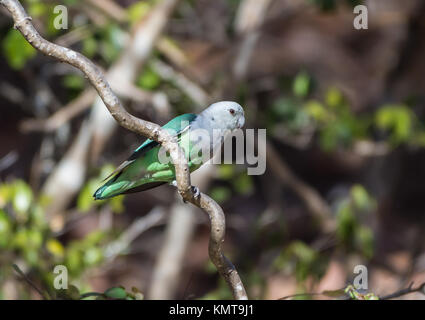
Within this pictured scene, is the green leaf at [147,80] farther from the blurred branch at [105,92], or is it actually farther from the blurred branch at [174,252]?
the blurred branch at [105,92]

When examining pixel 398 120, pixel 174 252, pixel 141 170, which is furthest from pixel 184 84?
pixel 141 170

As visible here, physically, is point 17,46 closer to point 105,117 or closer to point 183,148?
point 105,117

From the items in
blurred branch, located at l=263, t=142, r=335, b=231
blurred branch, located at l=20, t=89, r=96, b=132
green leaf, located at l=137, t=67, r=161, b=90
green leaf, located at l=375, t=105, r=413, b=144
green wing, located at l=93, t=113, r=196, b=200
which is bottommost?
green wing, located at l=93, t=113, r=196, b=200

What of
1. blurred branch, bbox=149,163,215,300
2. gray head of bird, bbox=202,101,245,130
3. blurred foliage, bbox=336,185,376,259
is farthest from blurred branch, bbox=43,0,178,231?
gray head of bird, bbox=202,101,245,130

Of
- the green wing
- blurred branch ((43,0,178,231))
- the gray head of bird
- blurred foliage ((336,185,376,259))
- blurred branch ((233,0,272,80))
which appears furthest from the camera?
blurred branch ((233,0,272,80))

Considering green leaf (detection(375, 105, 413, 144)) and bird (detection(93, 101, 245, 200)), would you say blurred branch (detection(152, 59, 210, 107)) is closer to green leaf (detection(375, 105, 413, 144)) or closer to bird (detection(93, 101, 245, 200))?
green leaf (detection(375, 105, 413, 144))
